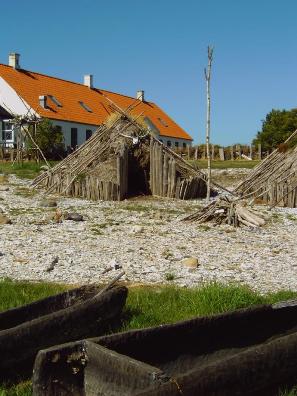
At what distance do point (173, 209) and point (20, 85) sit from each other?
3216 centimetres

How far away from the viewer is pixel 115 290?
6215mm

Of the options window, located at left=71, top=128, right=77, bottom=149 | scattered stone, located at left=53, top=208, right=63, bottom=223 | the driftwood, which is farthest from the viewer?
window, located at left=71, top=128, right=77, bottom=149

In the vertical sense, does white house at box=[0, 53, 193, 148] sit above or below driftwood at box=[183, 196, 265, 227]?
above

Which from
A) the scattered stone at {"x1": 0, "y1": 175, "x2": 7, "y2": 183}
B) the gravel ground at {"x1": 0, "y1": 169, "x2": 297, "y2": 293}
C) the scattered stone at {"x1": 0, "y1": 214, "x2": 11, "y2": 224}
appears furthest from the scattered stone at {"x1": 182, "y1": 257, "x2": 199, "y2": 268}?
the scattered stone at {"x1": 0, "y1": 175, "x2": 7, "y2": 183}

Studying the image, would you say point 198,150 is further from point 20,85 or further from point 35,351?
point 35,351

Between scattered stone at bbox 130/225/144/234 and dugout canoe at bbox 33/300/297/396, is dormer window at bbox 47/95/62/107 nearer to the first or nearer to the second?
scattered stone at bbox 130/225/144/234

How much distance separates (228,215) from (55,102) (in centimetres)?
3581

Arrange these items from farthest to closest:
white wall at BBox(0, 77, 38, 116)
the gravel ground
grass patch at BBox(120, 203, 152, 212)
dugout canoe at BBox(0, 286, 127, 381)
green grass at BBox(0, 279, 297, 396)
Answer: white wall at BBox(0, 77, 38, 116) → grass patch at BBox(120, 203, 152, 212) → the gravel ground → green grass at BBox(0, 279, 297, 396) → dugout canoe at BBox(0, 286, 127, 381)

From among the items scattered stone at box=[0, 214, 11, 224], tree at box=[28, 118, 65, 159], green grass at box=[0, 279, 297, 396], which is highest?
tree at box=[28, 118, 65, 159]

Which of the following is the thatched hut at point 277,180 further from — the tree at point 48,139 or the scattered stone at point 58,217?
the tree at point 48,139

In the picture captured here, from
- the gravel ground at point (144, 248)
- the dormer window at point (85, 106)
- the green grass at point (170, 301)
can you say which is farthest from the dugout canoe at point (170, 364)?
the dormer window at point (85, 106)

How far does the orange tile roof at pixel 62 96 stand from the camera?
45312mm

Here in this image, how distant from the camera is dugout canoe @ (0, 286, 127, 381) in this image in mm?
5031

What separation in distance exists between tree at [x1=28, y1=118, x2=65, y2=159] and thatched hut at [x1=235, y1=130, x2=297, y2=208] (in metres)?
18.5
